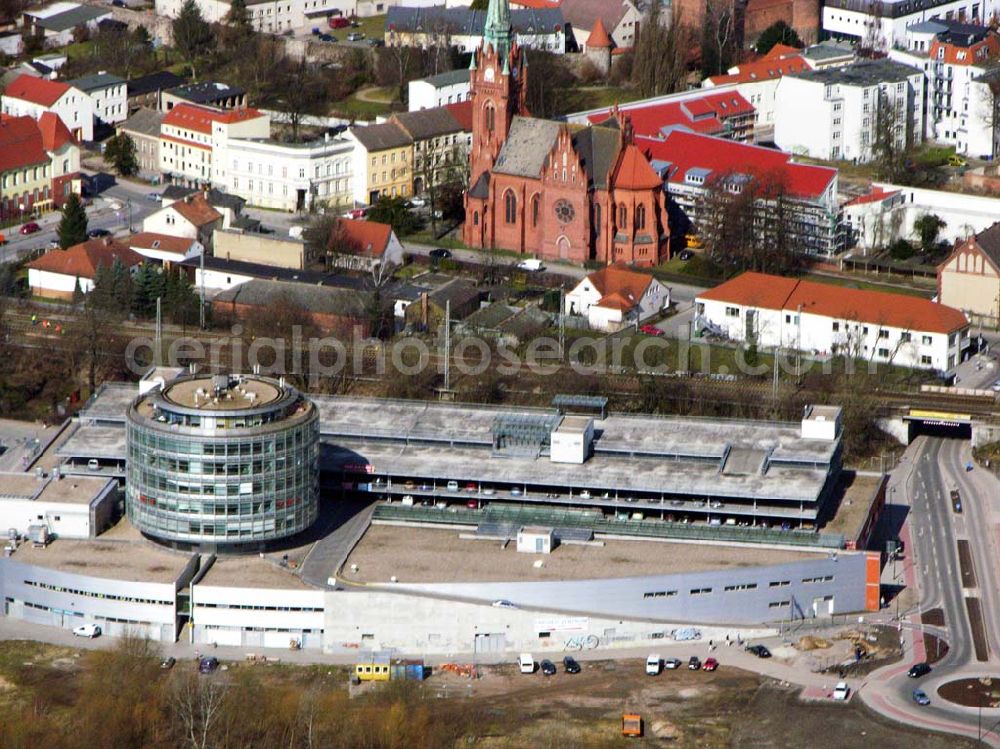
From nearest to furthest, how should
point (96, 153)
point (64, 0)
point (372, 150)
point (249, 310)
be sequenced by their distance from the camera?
point (249, 310)
point (372, 150)
point (96, 153)
point (64, 0)

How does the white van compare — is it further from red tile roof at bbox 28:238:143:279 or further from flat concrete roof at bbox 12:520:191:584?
red tile roof at bbox 28:238:143:279

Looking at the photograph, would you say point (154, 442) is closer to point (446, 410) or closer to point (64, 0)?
point (446, 410)

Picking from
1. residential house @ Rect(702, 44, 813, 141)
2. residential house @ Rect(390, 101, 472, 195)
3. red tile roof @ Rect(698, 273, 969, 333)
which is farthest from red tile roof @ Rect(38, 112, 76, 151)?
red tile roof @ Rect(698, 273, 969, 333)

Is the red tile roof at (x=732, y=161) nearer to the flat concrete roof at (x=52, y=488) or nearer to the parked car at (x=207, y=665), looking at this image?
the flat concrete roof at (x=52, y=488)

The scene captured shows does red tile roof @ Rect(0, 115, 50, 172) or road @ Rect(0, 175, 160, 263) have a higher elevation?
red tile roof @ Rect(0, 115, 50, 172)

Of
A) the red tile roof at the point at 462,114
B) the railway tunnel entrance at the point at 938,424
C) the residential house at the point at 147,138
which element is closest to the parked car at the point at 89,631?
the railway tunnel entrance at the point at 938,424

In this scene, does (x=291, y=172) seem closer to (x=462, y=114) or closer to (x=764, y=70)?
(x=462, y=114)

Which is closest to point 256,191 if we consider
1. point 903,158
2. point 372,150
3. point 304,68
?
point 372,150
